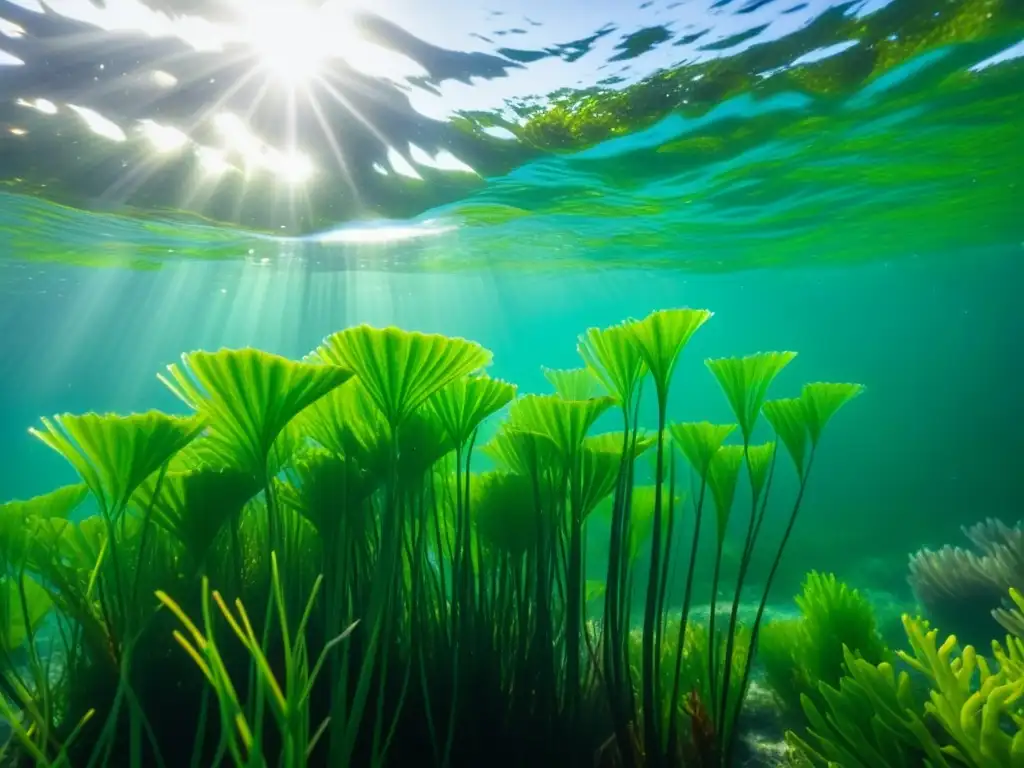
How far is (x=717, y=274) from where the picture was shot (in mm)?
30000

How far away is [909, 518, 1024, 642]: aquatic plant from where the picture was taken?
703 cm

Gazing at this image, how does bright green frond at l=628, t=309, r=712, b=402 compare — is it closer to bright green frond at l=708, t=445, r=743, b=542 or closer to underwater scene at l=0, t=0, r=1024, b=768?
underwater scene at l=0, t=0, r=1024, b=768

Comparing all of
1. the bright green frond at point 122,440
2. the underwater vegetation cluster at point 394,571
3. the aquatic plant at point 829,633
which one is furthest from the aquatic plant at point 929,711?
the bright green frond at point 122,440

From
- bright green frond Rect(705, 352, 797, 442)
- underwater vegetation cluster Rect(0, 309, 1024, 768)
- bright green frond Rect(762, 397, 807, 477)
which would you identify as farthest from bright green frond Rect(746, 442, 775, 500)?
bright green frond Rect(705, 352, 797, 442)

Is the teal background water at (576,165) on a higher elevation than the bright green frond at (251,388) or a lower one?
higher

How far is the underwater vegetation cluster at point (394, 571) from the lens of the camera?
6.00 ft

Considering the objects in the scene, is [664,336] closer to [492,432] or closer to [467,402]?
[467,402]

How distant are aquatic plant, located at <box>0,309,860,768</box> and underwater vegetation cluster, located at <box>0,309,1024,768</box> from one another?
0.01 meters

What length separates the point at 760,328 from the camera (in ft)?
265

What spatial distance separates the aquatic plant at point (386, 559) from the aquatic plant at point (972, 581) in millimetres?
6591

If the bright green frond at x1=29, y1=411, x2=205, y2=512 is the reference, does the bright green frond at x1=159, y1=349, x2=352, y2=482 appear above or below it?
above

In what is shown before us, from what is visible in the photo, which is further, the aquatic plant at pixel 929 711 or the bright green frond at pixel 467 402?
the bright green frond at pixel 467 402

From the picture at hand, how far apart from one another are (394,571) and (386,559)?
88 mm

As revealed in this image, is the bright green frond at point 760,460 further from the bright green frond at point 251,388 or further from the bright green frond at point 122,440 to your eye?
the bright green frond at point 122,440
